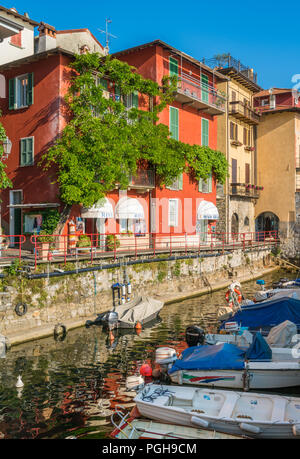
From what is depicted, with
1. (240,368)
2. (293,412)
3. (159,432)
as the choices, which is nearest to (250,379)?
(240,368)

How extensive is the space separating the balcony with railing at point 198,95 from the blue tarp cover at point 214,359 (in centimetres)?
2132

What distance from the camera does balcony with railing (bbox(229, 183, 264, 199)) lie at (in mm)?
41469

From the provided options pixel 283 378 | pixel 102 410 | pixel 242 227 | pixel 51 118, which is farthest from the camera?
pixel 242 227

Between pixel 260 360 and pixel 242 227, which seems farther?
pixel 242 227

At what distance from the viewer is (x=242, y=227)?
143ft

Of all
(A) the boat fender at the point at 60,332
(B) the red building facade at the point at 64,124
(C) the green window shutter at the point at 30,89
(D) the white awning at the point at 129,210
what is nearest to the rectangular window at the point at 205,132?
(B) the red building facade at the point at 64,124

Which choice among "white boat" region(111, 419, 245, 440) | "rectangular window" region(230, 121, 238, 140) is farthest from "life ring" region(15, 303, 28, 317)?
"rectangular window" region(230, 121, 238, 140)

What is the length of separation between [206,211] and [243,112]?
48.7 feet

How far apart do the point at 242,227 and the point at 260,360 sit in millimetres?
32364

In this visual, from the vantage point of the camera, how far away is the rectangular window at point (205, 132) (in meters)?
34.1

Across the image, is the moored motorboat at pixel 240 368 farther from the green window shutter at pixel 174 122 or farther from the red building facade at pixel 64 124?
the green window shutter at pixel 174 122

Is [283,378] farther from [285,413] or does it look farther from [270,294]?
[270,294]

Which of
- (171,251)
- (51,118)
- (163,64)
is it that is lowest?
(171,251)

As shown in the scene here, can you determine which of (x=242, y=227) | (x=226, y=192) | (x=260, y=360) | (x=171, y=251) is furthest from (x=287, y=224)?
(x=260, y=360)
